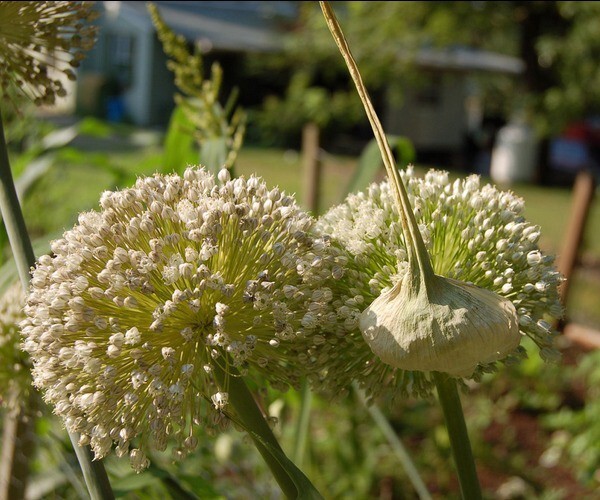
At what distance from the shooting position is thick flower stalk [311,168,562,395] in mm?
542

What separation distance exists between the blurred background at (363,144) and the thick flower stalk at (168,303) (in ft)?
0.53

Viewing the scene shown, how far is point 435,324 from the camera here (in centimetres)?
43

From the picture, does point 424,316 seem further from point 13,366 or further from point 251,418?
point 13,366

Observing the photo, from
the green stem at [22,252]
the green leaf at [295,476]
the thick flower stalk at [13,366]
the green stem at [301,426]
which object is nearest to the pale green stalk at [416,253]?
the green leaf at [295,476]

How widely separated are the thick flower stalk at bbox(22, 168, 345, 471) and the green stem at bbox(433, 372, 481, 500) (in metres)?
0.10

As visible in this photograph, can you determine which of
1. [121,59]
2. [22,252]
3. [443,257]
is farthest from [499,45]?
[22,252]

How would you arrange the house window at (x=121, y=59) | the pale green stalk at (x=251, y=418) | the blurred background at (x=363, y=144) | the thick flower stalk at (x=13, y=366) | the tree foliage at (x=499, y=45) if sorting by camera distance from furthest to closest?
the house window at (x=121, y=59), the tree foliage at (x=499, y=45), the blurred background at (x=363, y=144), the thick flower stalk at (x=13, y=366), the pale green stalk at (x=251, y=418)

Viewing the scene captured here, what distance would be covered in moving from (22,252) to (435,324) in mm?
306

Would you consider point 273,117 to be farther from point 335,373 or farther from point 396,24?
point 335,373

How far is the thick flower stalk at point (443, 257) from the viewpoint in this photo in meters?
0.54

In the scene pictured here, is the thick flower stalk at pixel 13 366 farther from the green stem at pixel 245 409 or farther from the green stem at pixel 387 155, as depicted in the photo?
the green stem at pixel 387 155

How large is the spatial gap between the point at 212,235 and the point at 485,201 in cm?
22

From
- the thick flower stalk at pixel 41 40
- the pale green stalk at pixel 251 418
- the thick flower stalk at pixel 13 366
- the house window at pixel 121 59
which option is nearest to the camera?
the pale green stalk at pixel 251 418

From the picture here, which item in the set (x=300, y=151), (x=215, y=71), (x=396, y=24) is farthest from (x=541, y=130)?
(x=215, y=71)
